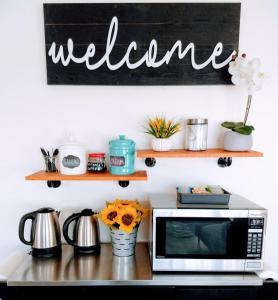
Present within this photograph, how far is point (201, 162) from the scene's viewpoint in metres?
1.45

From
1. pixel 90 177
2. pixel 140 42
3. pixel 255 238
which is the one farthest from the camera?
pixel 140 42

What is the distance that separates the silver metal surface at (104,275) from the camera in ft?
3.61

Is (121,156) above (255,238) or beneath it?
above

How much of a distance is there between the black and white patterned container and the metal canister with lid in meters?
0.56

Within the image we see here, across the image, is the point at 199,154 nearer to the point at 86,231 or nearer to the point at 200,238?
the point at 200,238

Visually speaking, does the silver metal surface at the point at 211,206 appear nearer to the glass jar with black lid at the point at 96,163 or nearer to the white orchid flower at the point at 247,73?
the glass jar with black lid at the point at 96,163

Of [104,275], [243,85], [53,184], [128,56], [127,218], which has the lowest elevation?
[104,275]

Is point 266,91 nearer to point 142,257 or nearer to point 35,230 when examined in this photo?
point 142,257

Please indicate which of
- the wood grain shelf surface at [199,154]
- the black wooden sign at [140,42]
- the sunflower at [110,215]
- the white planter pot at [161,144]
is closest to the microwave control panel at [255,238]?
the wood grain shelf surface at [199,154]

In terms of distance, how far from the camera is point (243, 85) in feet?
4.26

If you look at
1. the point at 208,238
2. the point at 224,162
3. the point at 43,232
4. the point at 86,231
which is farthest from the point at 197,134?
the point at 43,232

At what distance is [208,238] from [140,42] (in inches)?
43.2

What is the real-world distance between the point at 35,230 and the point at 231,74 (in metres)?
1.36

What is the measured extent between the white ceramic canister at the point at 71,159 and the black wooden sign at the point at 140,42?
1.27ft
